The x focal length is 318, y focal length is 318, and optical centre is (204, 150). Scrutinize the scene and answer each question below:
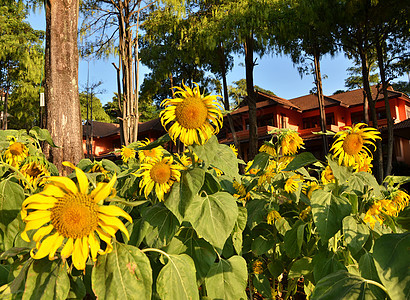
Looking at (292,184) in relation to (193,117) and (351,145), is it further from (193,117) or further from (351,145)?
(193,117)

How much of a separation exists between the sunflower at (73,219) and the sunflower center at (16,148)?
908 mm

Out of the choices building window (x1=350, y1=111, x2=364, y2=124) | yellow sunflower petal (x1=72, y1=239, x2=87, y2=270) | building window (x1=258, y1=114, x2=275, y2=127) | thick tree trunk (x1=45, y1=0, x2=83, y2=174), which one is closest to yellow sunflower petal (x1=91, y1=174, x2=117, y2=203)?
yellow sunflower petal (x1=72, y1=239, x2=87, y2=270)

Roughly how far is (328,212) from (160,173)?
797 millimetres

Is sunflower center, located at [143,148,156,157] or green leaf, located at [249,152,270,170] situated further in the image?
sunflower center, located at [143,148,156,157]

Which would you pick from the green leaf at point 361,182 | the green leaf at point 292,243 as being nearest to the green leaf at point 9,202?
the green leaf at point 292,243

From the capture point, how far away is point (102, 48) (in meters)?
10.4

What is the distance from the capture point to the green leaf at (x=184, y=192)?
4.04 feet

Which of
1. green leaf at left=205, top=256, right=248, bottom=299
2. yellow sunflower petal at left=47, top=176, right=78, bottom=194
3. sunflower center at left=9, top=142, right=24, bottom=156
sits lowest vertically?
green leaf at left=205, top=256, right=248, bottom=299

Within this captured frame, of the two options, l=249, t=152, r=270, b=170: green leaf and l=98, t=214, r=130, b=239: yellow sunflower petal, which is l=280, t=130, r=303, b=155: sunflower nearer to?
l=249, t=152, r=270, b=170: green leaf

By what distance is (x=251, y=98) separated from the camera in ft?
47.4

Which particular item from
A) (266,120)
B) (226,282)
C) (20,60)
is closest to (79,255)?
(226,282)

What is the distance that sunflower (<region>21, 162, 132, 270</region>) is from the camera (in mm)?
882

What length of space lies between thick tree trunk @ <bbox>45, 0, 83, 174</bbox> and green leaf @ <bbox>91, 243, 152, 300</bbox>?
6.93ft

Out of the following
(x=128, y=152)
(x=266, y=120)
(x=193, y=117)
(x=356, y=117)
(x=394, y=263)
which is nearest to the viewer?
(x=394, y=263)
